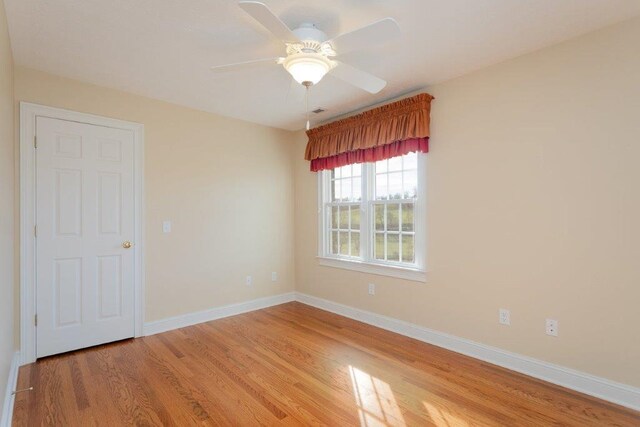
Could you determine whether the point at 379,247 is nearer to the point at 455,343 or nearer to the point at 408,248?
the point at 408,248

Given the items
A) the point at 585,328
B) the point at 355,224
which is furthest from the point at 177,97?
the point at 585,328

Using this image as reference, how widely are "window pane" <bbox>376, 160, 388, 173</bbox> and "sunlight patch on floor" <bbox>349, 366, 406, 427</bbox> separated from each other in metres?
2.07

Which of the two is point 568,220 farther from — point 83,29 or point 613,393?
point 83,29

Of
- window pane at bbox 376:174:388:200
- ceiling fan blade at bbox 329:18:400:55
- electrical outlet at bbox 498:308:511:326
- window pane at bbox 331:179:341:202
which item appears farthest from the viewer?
window pane at bbox 331:179:341:202

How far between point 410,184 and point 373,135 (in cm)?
66

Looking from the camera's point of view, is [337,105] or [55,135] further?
[337,105]

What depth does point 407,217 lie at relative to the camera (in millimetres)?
3410

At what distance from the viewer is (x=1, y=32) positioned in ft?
5.94

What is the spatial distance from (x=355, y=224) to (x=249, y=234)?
4.56ft

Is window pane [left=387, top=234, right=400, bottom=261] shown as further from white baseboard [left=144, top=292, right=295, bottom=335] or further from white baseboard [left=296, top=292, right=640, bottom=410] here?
white baseboard [left=144, top=292, right=295, bottom=335]

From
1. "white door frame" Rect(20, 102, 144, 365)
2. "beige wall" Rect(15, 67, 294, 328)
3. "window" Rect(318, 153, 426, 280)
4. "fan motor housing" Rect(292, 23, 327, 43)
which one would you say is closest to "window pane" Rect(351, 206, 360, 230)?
"window" Rect(318, 153, 426, 280)

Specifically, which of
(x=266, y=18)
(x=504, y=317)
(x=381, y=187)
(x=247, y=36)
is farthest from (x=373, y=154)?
(x=266, y=18)

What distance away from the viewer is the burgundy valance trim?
3.16 meters

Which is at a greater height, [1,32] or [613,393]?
[1,32]
